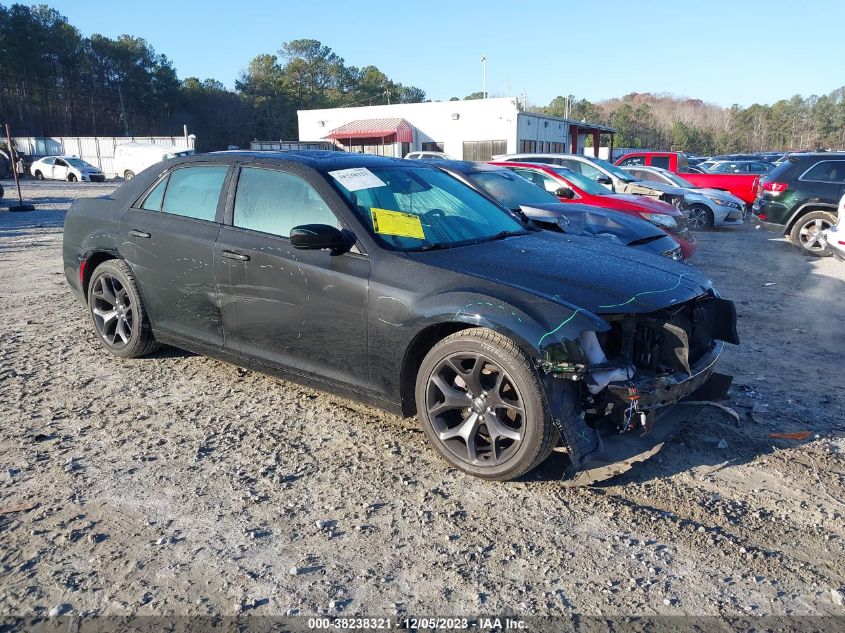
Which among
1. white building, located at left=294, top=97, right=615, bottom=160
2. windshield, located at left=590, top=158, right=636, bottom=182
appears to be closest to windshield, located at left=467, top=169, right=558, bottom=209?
windshield, located at left=590, top=158, right=636, bottom=182

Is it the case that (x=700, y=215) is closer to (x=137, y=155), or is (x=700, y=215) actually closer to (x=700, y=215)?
(x=700, y=215)

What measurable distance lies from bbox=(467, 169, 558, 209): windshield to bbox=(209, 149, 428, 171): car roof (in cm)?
368

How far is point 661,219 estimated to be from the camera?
32.4 ft

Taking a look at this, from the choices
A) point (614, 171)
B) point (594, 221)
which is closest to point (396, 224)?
point (594, 221)

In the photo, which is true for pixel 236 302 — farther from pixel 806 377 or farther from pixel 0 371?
pixel 806 377

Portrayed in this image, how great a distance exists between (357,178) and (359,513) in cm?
210

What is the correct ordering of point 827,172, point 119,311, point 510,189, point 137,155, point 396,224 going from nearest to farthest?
point 396,224 < point 119,311 < point 510,189 < point 827,172 < point 137,155

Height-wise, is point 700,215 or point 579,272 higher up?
point 579,272

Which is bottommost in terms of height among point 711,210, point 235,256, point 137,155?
point 711,210

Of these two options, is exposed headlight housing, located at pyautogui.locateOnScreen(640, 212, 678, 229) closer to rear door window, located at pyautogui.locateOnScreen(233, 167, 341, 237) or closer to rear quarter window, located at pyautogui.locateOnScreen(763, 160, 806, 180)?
rear quarter window, located at pyautogui.locateOnScreen(763, 160, 806, 180)

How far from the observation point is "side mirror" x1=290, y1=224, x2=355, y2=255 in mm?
3664

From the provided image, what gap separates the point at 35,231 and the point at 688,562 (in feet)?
46.8

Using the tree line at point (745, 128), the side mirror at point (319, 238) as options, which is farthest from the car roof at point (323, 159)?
the tree line at point (745, 128)

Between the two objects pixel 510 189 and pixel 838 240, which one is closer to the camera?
pixel 838 240
